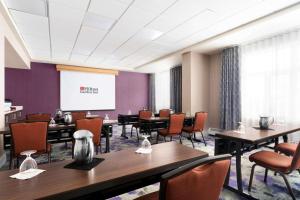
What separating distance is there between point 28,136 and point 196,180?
8.42 ft

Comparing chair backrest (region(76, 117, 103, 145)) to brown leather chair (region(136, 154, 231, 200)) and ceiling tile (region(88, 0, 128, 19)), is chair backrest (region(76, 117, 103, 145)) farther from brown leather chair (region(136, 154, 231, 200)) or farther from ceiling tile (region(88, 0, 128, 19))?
brown leather chair (region(136, 154, 231, 200))

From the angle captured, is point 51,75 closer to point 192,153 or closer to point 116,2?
point 116,2

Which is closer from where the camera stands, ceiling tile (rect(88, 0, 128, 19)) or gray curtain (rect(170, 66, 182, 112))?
ceiling tile (rect(88, 0, 128, 19))

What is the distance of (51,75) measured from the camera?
22.1ft

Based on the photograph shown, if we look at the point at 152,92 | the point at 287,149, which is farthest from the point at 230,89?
the point at 152,92

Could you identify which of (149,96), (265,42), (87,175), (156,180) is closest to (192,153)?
(156,180)

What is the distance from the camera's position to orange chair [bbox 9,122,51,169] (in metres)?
2.41

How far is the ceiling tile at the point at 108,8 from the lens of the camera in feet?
8.96

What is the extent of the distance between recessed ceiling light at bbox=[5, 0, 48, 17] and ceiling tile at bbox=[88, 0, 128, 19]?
742 mm

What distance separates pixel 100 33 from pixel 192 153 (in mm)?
3537

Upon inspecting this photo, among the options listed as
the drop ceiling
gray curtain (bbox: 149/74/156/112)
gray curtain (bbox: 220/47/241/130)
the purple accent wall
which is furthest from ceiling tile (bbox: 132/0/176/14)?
gray curtain (bbox: 149/74/156/112)

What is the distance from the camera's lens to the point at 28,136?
2490mm

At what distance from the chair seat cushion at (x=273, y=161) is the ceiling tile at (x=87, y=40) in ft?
12.2

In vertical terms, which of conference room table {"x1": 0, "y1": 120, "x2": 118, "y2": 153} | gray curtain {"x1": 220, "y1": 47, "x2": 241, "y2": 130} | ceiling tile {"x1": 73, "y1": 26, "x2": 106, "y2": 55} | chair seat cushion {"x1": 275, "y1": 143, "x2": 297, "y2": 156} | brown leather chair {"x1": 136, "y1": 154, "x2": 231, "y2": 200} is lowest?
chair seat cushion {"x1": 275, "y1": 143, "x2": 297, "y2": 156}
